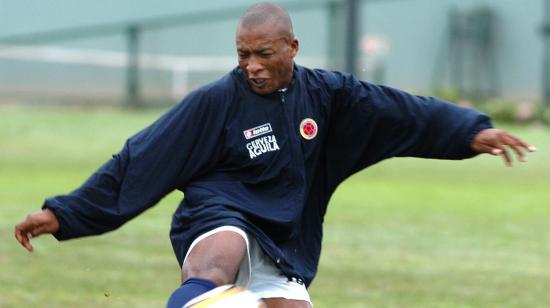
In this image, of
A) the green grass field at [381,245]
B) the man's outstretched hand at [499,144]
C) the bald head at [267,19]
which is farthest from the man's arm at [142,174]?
the green grass field at [381,245]

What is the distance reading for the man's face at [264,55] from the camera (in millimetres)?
5727

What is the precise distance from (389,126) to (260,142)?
0.74 meters

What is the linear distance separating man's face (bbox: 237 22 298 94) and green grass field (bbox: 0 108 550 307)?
286 centimetres

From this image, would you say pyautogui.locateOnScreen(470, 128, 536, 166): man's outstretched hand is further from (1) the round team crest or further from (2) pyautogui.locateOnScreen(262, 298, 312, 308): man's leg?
(2) pyautogui.locateOnScreen(262, 298, 312, 308): man's leg

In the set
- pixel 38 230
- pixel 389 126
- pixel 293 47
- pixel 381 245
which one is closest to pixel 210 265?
pixel 38 230

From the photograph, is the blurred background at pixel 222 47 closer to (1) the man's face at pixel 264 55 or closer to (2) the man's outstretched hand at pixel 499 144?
(2) the man's outstretched hand at pixel 499 144

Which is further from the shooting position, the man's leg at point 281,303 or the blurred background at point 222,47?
the blurred background at point 222,47

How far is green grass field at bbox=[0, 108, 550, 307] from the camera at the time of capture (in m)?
8.95

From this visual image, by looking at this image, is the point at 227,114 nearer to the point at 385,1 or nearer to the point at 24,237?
the point at 24,237

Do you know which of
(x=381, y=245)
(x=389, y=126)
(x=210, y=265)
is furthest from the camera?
(x=381, y=245)

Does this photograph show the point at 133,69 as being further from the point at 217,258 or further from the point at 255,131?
the point at 217,258

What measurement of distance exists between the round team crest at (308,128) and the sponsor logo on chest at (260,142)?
17 centimetres

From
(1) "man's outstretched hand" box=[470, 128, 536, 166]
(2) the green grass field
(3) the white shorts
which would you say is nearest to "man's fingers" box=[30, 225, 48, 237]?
(3) the white shorts

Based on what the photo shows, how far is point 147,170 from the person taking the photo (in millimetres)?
5848
